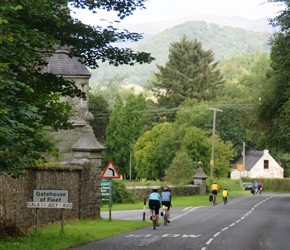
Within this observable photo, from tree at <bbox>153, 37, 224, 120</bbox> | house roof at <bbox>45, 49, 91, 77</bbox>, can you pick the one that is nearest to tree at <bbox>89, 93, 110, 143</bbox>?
tree at <bbox>153, 37, 224, 120</bbox>

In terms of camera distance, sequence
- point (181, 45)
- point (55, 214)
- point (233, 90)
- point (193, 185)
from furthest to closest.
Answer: point (233, 90) → point (181, 45) → point (193, 185) → point (55, 214)

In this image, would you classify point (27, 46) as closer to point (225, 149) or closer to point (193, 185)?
point (193, 185)

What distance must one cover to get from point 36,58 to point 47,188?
10.3 meters

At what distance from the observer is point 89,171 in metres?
34.4

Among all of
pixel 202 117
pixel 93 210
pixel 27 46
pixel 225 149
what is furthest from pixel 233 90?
pixel 27 46

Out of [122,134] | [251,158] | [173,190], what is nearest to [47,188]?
[173,190]

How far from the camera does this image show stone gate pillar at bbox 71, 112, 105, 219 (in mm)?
33781

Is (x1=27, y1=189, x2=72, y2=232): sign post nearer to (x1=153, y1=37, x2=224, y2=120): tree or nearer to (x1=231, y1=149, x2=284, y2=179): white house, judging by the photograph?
(x1=231, y1=149, x2=284, y2=179): white house

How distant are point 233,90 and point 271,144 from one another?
94.9 meters

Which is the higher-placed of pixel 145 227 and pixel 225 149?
pixel 225 149

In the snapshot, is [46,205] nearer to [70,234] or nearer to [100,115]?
[70,234]

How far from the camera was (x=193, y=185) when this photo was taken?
2680 inches

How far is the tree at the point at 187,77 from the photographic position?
5094 inches

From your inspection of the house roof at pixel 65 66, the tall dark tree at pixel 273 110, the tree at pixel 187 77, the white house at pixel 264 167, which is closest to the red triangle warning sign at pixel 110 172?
the tall dark tree at pixel 273 110
